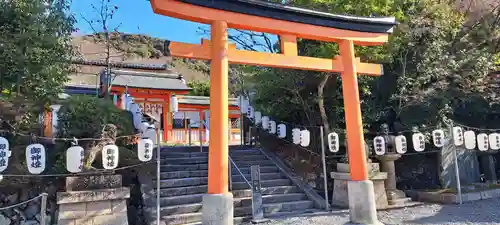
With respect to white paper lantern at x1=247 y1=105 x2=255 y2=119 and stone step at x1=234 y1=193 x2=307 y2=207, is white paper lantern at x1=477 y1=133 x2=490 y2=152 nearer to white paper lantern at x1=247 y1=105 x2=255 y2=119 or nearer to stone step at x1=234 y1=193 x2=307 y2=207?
stone step at x1=234 y1=193 x2=307 y2=207

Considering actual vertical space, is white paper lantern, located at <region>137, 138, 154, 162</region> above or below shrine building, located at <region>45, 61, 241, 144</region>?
below

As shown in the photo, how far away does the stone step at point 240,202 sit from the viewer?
24.0 feet

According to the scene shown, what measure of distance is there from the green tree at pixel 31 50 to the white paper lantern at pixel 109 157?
2118 mm

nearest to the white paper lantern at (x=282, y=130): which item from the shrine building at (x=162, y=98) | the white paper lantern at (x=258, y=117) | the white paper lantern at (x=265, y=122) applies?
the white paper lantern at (x=265, y=122)

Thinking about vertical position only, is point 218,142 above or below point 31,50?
below

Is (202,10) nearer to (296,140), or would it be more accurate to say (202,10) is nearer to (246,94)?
(296,140)

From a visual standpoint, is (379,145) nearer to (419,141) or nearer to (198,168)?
(419,141)

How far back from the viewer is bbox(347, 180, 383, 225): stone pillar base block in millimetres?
6926

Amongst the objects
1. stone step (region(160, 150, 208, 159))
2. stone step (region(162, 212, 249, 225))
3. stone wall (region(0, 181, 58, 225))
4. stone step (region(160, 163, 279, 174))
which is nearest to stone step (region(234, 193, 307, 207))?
stone step (region(162, 212, 249, 225))

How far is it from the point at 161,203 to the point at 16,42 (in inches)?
172

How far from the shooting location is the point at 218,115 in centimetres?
609

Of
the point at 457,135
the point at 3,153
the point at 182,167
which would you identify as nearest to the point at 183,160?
the point at 182,167

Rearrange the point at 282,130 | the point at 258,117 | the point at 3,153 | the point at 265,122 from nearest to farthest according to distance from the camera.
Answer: the point at 3,153
the point at 282,130
the point at 265,122
the point at 258,117

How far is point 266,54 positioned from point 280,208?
380 cm
